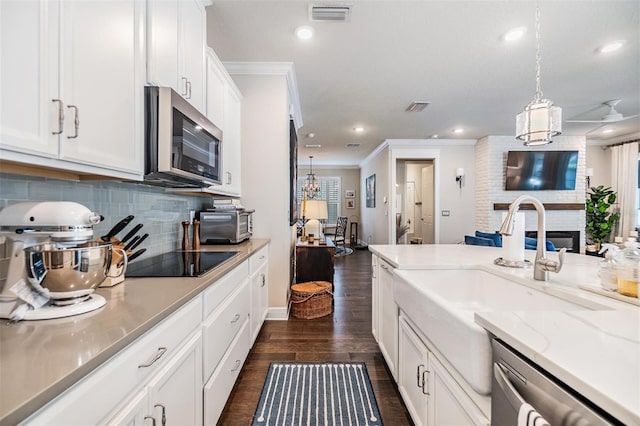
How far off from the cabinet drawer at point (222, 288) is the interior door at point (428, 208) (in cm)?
533

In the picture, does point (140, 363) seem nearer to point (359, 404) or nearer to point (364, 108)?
point (359, 404)

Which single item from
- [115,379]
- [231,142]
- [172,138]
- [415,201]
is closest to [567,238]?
[415,201]

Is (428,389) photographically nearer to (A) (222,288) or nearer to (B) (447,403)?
(B) (447,403)

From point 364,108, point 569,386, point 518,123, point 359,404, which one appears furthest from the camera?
point 364,108

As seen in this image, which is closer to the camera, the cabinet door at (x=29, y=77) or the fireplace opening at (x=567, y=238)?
the cabinet door at (x=29, y=77)

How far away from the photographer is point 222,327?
1.50 m

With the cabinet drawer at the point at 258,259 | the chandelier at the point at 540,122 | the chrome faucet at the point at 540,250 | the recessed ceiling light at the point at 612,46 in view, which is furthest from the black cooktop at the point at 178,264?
the recessed ceiling light at the point at 612,46

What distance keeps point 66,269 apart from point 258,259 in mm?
1702

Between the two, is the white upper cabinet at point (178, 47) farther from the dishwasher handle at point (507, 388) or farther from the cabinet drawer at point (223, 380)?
the dishwasher handle at point (507, 388)

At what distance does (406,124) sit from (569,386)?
495 centimetres

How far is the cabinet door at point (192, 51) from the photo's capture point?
1608 mm

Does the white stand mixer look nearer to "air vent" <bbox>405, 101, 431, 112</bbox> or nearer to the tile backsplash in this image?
the tile backsplash

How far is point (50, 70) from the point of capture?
0.86m

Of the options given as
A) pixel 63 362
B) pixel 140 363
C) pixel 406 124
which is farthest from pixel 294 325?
pixel 406 124
